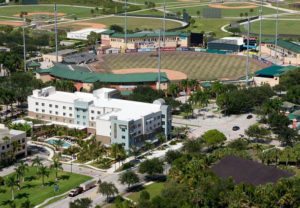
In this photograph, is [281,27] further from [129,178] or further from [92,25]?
[129,178]

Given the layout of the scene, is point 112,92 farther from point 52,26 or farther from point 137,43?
point 52,26

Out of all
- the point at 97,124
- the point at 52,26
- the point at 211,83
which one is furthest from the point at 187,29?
the point at 97,124

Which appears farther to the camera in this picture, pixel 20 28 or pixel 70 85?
pixel 20 28

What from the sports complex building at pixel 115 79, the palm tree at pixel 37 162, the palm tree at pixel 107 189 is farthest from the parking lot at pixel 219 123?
the palm tree at pixel 107 189

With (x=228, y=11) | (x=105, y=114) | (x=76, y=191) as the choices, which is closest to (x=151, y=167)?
(x=76, y=191)

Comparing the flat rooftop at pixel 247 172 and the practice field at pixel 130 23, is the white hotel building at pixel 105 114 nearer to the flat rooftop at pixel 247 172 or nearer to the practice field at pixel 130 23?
the flat rooftop at pixel 247 172

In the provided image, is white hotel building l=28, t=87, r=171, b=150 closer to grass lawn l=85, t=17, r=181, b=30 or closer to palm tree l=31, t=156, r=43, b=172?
palm tree l=31, t=156, r=43, b=172
